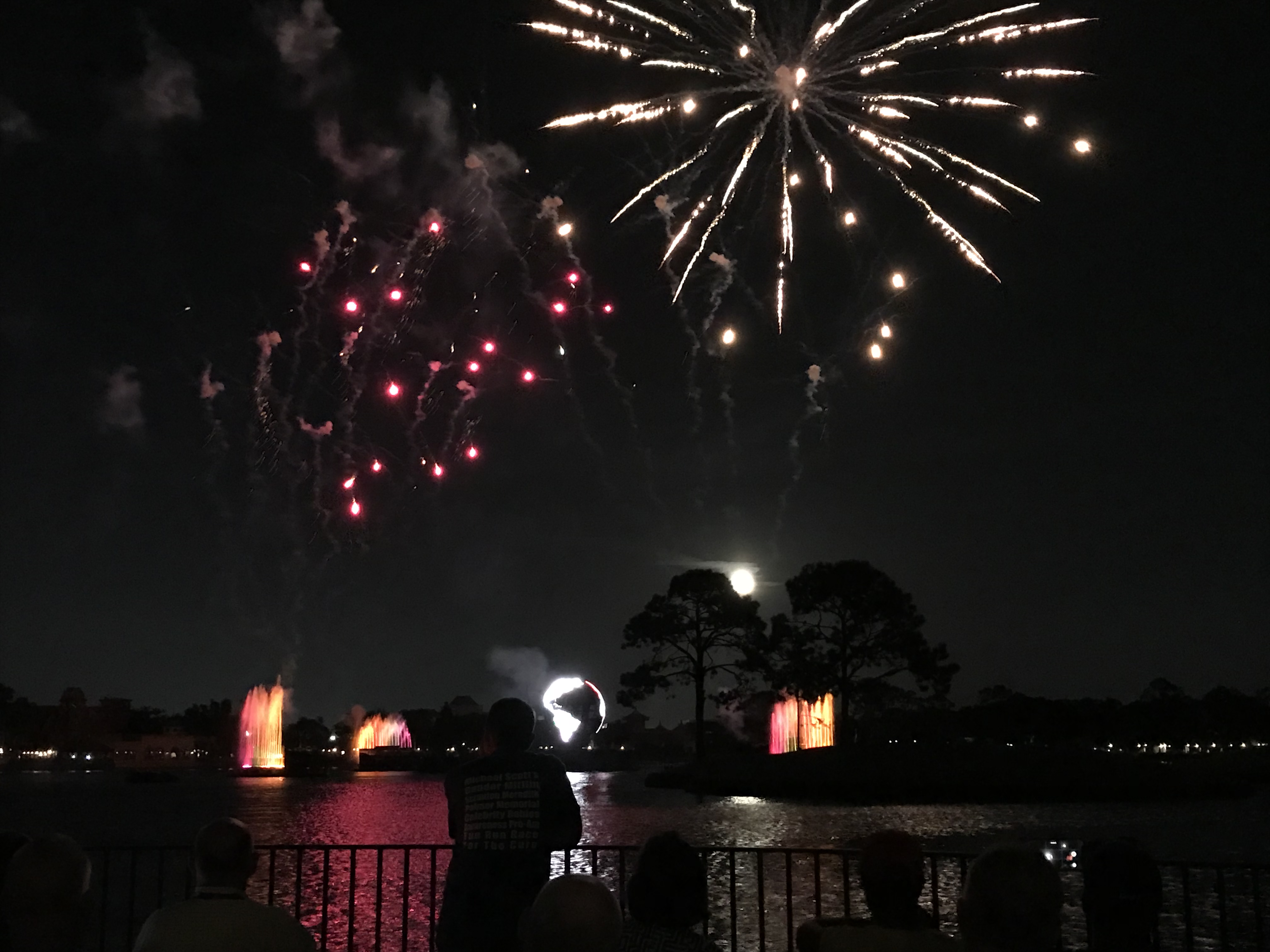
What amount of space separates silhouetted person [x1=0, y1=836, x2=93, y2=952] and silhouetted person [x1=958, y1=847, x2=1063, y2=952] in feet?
10.6

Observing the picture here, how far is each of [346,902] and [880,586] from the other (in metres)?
43.3

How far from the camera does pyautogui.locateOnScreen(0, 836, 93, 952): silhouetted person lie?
443 cm

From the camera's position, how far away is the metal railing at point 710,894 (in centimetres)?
928

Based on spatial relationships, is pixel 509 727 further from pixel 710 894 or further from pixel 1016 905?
pixel 710 894

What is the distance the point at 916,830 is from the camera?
1235 inches

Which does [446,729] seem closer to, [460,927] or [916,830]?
[916,830]

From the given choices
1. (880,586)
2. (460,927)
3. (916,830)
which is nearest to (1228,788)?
(880,586)

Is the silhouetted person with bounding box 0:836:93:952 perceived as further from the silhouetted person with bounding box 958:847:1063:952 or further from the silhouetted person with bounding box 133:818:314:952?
the silhouetted person with bounding box 958:847:1063:952

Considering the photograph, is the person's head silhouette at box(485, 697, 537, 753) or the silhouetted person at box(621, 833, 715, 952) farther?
the person's head silhouette at box(485, 697, 537, 753)

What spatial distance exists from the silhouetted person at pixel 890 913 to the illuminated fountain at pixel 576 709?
266cm

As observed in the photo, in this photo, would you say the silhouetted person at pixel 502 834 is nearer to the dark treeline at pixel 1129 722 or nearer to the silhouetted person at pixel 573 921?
the silhouetted person at pixel 573 921

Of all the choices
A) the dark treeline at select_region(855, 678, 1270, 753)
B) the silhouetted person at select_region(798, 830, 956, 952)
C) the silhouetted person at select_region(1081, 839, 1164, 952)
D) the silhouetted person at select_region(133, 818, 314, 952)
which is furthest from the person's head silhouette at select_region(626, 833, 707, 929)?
the dark treeline at select_region(855, 678, 1270, 753)

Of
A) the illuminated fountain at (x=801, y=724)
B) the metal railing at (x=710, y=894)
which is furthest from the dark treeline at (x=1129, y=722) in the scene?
the metal railing at (x=710, y=894)

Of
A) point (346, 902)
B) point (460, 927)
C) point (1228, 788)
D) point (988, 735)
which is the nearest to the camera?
point (460, 927)
